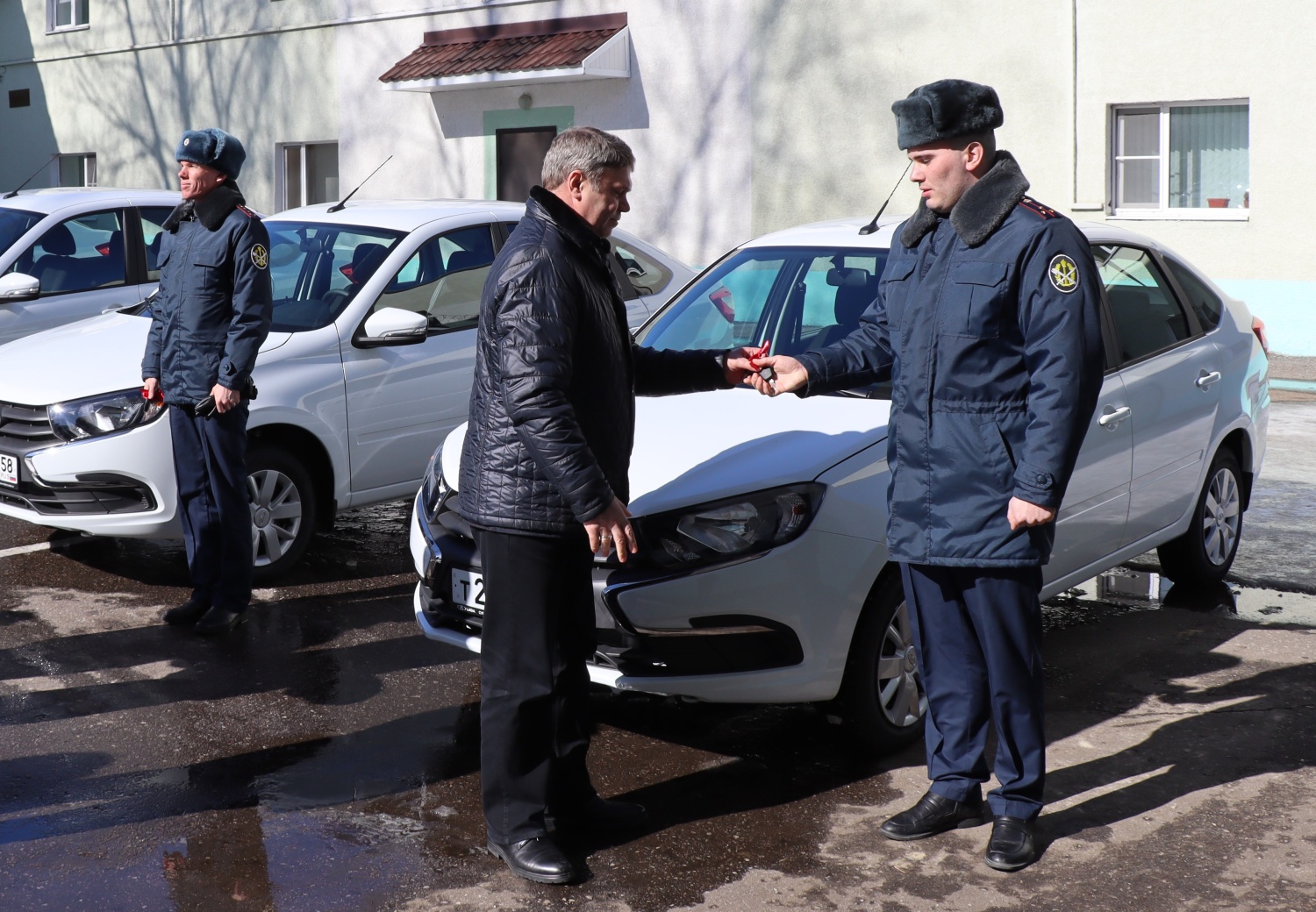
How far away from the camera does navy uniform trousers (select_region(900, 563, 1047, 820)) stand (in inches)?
149

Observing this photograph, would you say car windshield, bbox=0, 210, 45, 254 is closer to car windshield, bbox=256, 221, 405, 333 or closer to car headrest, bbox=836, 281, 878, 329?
car windshield, bbox=256, 221, 405, 333

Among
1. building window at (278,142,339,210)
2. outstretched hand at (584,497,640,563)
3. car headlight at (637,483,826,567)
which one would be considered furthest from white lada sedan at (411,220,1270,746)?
building window at (278,142,339,210)

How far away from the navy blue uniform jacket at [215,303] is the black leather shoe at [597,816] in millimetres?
2294

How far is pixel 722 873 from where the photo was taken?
371 centimetres

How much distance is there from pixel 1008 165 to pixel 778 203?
41.4 feet

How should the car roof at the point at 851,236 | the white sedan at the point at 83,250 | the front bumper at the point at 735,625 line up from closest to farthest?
the front bumper at the point at 735,625 → the car roof at the point at 851,236 → the white sedan at the point at 83,250

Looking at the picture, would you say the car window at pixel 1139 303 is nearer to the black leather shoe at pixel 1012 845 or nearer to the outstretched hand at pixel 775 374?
the outstretched hand at pixel 775 374

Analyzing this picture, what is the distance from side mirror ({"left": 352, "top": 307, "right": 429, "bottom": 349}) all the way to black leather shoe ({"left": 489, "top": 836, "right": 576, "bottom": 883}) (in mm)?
3115

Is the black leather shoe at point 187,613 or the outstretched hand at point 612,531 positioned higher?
the outstretched hand at point 612,531

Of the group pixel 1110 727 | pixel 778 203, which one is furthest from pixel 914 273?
pixel 778 203

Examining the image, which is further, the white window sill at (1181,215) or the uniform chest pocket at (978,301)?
the white window sill at (1181,215)

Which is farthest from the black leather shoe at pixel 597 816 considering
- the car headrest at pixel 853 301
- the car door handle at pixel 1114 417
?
the car door handle at pixel 1114 417

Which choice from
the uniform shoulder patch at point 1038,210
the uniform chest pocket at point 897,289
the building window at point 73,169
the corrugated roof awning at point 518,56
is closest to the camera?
the uniform shoulder patch at point 1038,210

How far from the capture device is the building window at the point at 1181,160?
13891mm
